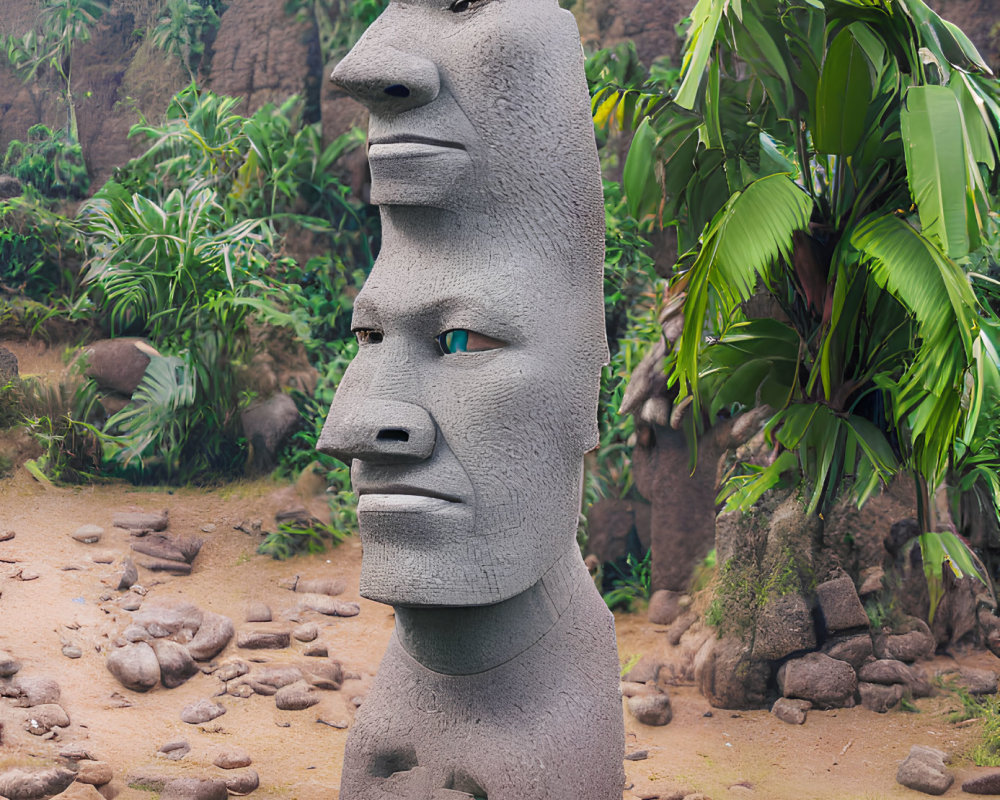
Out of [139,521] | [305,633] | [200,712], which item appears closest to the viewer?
[200,712]

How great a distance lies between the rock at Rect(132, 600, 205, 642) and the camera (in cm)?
487

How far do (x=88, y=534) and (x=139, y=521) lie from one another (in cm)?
35

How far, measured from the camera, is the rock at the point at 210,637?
4.83m

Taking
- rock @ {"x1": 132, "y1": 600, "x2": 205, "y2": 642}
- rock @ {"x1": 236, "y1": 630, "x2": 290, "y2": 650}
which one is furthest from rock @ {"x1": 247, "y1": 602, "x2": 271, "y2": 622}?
rock @ {"x1": 132, "y1": 600, "x2": 205, "y2": 642}

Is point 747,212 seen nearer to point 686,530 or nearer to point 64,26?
point 686,530

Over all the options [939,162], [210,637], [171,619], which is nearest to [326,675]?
[210,637]

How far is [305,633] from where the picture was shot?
5180 millimetres

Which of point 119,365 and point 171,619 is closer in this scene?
point 171,619

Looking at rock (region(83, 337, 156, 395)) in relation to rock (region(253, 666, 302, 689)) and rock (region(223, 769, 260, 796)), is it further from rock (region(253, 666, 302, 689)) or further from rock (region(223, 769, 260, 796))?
rock (region(223, 769, 260, 796))

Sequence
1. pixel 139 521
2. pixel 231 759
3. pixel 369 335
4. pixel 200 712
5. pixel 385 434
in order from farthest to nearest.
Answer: pixel 139 521
pixel 200 712
pixel 231 759
pixel 369 335
pixel 385 434

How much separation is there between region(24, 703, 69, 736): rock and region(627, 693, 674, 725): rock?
8.00 feet

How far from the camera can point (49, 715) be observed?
3.96 metres

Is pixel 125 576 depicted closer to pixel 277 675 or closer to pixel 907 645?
pixel 277 675

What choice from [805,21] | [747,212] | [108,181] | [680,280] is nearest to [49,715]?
[680,280]
